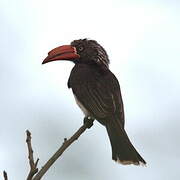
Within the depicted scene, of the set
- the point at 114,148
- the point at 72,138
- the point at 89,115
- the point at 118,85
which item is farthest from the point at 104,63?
the point at 72,138

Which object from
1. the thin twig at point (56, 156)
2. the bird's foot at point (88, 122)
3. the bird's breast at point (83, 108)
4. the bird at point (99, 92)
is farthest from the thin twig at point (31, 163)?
the bird's breast at point (83, 108)

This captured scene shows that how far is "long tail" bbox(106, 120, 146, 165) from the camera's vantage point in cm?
555

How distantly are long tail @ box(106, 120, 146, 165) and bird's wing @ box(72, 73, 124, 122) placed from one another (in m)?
0.16

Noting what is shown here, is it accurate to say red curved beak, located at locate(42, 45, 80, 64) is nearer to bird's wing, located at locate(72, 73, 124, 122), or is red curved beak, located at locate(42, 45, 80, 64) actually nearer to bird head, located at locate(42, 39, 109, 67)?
bird head, located at locate(42, 39, 109, 67)

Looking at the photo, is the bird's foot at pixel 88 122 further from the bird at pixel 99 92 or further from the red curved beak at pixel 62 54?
the red curved beak at pixel 62 54

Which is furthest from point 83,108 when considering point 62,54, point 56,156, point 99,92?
point 56,156

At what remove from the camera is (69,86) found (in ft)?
23.0

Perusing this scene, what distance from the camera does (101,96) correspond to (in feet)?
20.8

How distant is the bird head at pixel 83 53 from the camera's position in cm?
Answer: 703

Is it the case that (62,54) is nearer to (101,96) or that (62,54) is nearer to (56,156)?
(101,96)

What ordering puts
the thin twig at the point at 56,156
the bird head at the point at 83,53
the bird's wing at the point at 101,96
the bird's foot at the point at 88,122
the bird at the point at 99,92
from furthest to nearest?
the bird head at the point at 83,53 < the bird's wing at the point at 101,96 < the bird at the point at 99,92 < the bird's foot at the point at 88,122 < the thin twig at the point at 56,156

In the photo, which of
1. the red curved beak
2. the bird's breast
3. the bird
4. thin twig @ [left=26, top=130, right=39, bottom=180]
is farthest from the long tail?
thin twig @ [left=26, top=130, right=39, bottom=180]

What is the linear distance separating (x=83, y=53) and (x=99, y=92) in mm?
1312

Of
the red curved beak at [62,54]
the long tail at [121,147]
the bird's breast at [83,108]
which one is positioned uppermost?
the red curved beak at [62,54]
